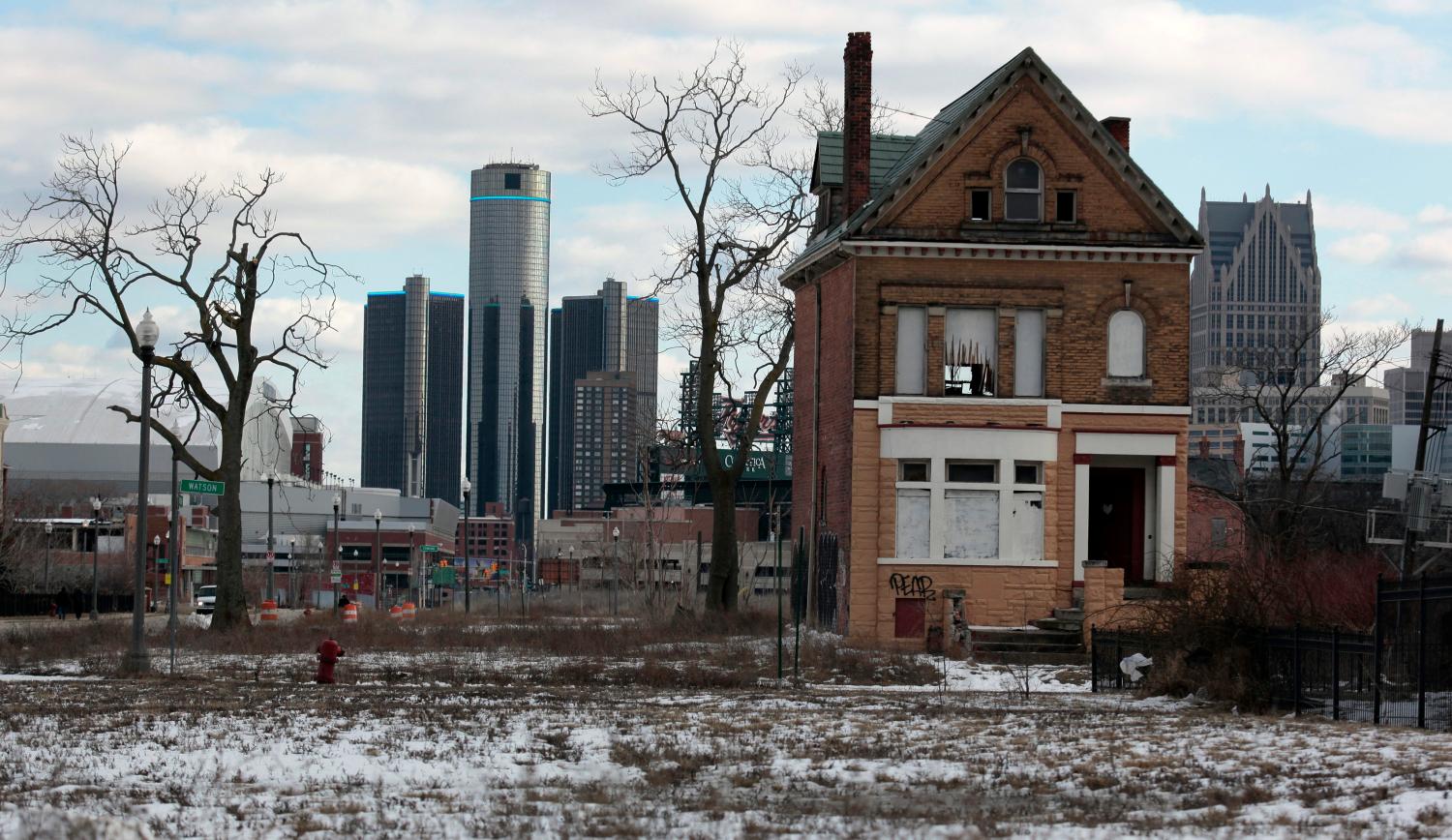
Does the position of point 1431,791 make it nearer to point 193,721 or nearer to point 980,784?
point 980,784

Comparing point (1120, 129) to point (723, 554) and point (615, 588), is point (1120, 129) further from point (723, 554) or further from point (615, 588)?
point (615, 588)

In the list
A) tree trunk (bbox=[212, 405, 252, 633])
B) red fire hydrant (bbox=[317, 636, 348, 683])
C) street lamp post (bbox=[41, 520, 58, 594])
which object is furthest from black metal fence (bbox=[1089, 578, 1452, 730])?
street lamp post (bbox=[41, 520, 58, 594])

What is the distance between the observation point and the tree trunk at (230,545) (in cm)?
4256

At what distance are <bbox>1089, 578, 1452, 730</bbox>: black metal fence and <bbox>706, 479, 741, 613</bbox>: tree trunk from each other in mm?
25259

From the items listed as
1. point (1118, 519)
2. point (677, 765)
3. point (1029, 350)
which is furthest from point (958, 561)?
point (677, 765)

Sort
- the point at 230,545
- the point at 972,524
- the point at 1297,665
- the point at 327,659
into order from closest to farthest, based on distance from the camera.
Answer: the point at 1297,665
the point at 327,659
the point at 972,524
the point at 230,545

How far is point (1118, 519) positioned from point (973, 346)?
6.20 meters

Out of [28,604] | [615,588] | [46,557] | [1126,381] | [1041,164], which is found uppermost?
[1041,164]

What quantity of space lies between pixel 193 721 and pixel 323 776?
506 centimetres

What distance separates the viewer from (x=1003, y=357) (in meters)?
40.5

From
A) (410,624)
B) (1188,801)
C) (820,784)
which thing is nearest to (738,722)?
(820,784)

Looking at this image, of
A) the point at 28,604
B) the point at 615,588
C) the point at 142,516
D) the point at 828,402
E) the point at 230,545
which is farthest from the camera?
the point at 28,604

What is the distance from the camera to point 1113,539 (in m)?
43.5

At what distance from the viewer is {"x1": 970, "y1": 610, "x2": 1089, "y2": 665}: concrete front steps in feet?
115
